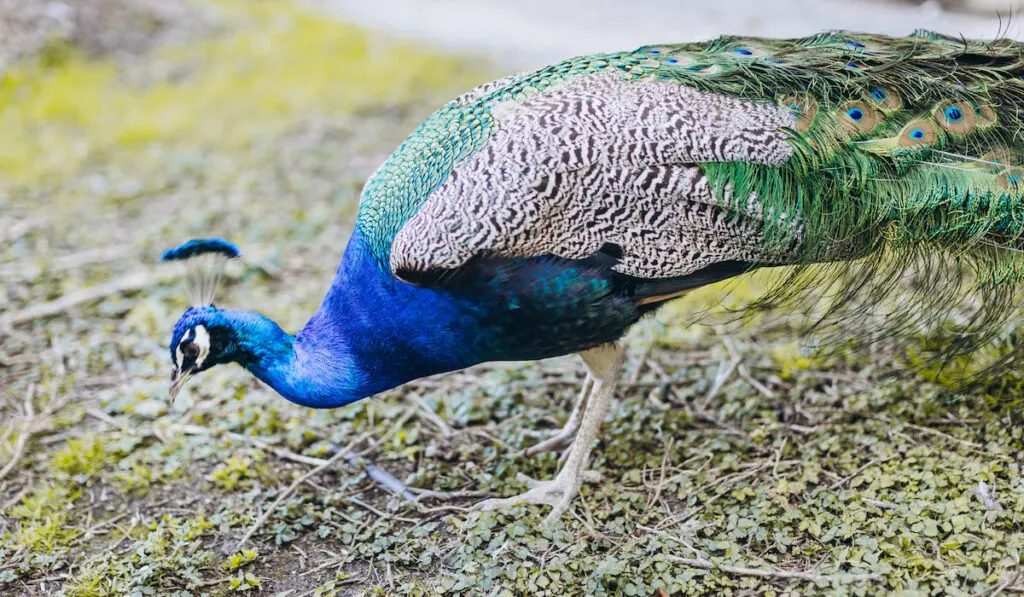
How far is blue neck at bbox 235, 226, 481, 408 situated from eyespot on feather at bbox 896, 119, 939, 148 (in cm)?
130

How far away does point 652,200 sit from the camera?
2443mm

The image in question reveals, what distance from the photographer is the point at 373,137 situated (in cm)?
570

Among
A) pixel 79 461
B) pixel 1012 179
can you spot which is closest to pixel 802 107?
pixel 1012 179

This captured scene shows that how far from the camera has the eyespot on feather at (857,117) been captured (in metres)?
2.50

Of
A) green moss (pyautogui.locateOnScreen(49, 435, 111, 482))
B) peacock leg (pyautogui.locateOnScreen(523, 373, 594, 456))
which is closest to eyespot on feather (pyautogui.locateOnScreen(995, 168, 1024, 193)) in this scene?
peacock leg (pyautogui.locateOnScreen(523, 373, 594, 456))

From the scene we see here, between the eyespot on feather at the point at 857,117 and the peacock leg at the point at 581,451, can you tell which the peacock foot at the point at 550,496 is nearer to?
the peacock leg at the point at 581,451

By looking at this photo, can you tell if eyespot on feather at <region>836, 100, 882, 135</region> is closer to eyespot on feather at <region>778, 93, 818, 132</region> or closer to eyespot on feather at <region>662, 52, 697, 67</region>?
eyespot on feather at <region>778, 93, 818, 132</region>

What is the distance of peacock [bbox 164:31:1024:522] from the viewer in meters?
2.43

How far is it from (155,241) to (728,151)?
10.8 feet

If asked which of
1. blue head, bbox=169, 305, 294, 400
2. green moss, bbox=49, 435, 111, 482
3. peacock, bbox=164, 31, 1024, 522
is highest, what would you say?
peacock, bbox=164, 31, 1024, 522

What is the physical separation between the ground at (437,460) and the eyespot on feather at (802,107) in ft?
2.50

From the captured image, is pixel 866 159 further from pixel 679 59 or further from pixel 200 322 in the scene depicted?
pixel 200 322

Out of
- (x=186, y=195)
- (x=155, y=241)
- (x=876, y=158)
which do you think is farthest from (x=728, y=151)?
(x=186, y=195)

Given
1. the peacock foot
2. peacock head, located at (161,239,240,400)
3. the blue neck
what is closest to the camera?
the blue neck
